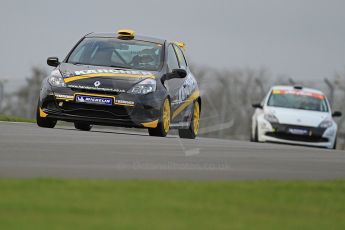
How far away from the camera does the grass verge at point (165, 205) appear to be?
20.8 ft

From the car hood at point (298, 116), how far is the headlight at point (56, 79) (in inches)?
304

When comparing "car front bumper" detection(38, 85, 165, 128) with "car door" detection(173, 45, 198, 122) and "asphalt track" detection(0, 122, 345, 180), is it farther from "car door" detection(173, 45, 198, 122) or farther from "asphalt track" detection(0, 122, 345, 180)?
"car door" detection(173, 45, 198, 122)

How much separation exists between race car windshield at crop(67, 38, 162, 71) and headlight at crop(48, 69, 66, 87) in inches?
24.6

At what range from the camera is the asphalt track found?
31.0 ft

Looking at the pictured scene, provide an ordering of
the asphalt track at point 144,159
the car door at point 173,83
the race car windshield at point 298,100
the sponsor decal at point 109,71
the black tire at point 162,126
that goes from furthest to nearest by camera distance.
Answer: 1. the race car windshield at point 298,100
2. the car door at point 173,83
3. the black tire at point 162,126
4. the sponsor decal at point 109,71
5. the asphalt track at point 144,159

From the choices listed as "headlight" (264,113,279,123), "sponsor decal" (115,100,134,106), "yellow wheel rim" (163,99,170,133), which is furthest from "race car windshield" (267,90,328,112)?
"sponsor decal" (115,100,134,106)

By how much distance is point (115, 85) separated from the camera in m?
15.6

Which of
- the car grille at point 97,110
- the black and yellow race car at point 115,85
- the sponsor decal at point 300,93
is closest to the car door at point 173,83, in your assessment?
the black and yellow race car at point 115,85

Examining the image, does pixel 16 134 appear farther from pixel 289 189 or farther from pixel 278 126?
pixel 278 126

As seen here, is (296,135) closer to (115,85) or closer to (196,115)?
(196,115)

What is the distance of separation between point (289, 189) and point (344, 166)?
3.69 m

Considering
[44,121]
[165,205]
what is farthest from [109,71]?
[165,205]

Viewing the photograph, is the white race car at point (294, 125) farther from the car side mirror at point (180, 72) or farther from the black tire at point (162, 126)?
the black tire at point (162, 126)

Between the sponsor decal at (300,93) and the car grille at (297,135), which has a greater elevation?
the sponsor decal at (300,93)
